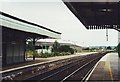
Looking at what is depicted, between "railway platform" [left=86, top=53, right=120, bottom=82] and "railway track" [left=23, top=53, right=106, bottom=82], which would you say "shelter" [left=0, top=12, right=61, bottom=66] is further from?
"railway platform" [left=86, top=53, right=120, bottom=82]

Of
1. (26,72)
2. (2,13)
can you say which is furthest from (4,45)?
(26,72)

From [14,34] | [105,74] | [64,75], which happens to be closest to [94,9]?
[105,74]

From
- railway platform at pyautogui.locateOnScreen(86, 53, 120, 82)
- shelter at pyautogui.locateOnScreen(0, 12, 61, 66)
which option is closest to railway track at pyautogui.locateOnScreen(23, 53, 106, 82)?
railway platform at pyautogui.locateOnScreen(86, 53, 120, 82)

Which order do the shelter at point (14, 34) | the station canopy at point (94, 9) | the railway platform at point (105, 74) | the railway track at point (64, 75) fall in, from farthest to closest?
1. the shelter at point (14, 34)
2. the railway track at point (64, 75)
3. the station canopy at point (94, 9)
4. the railway platform at point (105, 74)

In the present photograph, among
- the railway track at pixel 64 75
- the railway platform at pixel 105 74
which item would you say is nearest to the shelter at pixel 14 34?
the railway track at pixel 64 75

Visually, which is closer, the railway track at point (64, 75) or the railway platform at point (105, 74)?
the railway platform at point (105, 74)

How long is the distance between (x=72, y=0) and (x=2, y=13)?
10.7 meters

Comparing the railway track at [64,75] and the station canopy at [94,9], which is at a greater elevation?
the station canopy at [94,9]

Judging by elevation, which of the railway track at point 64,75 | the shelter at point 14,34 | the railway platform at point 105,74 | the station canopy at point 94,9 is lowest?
the railway track at point 64,75

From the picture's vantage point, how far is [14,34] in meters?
39.3

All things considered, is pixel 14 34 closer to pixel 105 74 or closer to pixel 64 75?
pixel 64 75

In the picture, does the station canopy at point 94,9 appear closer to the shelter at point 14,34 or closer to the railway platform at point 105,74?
the railway platform at point 105,74

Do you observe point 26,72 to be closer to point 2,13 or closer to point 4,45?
point 2,13

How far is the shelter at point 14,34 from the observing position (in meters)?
29.1
